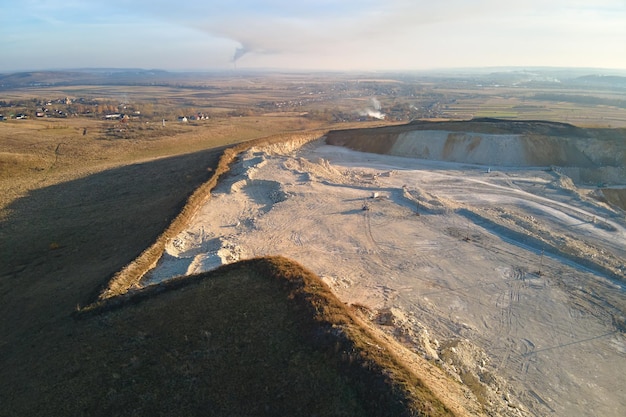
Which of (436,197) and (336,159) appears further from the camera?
(336,159)

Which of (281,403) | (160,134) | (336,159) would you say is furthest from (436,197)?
(160,134)

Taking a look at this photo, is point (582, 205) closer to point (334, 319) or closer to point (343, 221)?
point (343, 221)

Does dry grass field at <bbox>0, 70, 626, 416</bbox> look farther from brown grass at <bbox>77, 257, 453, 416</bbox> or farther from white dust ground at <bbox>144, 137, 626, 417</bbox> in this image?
white dust ground at <bbox>144, 137, 626, 417</bbox>

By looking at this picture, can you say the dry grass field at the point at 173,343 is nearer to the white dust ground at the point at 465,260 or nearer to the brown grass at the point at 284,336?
the brown grass at the point at 284,336

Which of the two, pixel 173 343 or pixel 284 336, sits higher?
pixel 284 336

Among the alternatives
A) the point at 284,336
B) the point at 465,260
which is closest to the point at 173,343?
the point at 284,336

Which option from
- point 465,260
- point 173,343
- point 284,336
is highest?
point 284,336

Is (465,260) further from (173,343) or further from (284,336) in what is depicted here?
(173,343)

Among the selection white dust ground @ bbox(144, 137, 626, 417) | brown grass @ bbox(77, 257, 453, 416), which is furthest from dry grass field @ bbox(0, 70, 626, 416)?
white dust ground @ bbox(144, 137, 626, 417)
